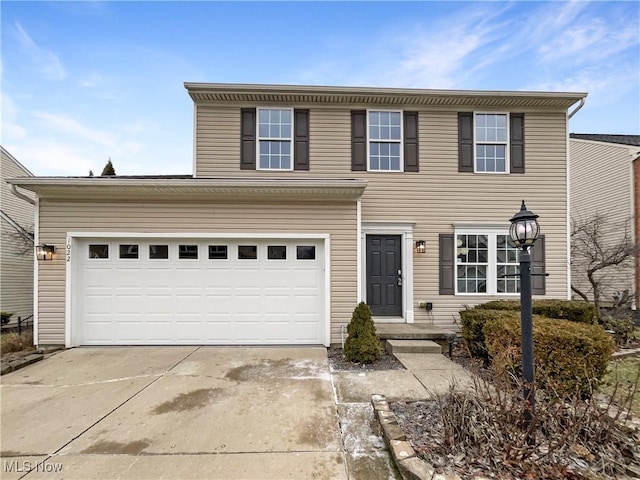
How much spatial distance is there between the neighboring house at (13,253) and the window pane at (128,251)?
554 cm

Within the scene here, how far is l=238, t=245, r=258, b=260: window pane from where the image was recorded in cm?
582

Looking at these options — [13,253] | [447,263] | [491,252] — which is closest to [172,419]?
[447,263]

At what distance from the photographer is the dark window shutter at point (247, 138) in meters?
6.73

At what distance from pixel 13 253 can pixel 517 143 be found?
1447cm

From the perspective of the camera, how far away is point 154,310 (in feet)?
18.6

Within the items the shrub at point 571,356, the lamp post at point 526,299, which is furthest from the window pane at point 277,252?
the lamp post at point 526,299

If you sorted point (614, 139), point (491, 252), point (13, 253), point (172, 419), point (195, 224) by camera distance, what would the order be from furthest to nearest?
point (614, 139) → point (13, 253) → point (491, 252) → point (195, 224) → point (172, 419)

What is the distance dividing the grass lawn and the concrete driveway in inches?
135

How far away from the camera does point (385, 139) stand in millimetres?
6805

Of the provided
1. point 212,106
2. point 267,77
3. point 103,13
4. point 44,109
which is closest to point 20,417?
point 212,106

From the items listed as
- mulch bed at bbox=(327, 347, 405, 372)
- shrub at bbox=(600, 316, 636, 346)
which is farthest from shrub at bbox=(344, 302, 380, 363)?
shrub at bbox=(600, 316, 636, 346)

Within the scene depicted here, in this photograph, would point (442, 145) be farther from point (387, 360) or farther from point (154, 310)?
point (154, 310)

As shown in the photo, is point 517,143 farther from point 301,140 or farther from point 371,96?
point 301,140

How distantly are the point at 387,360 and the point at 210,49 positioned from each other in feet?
31.0
